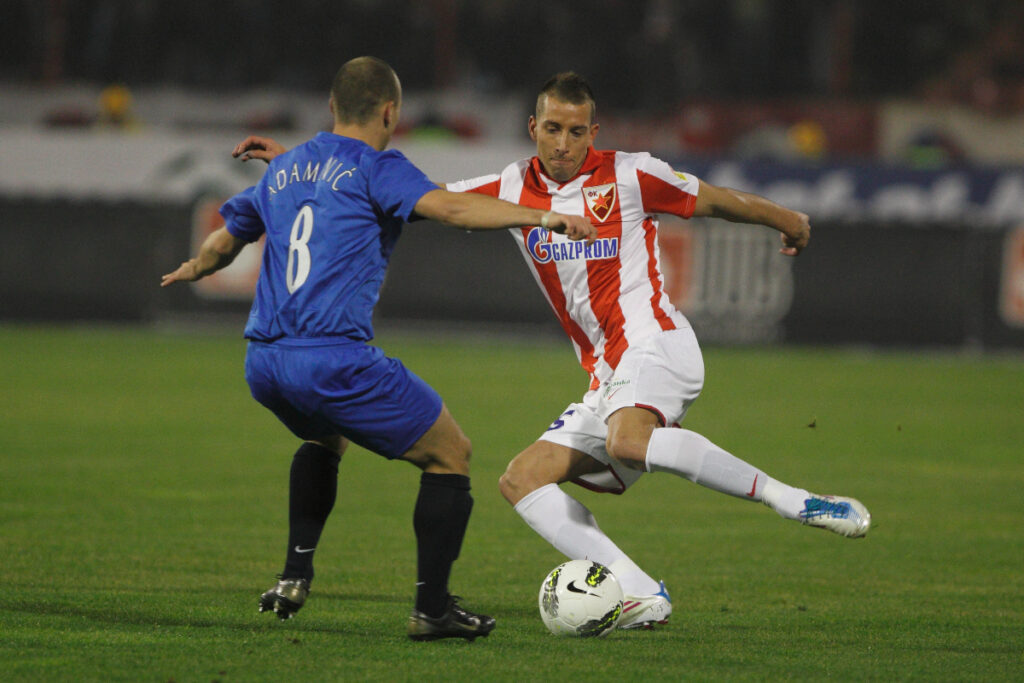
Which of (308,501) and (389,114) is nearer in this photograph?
(389,114)

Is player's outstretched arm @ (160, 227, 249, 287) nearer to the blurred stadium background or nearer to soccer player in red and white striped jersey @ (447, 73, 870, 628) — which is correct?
soccer player in red and white striped jersey @ (447, 73, 870, 628)

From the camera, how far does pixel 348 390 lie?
4.67 m

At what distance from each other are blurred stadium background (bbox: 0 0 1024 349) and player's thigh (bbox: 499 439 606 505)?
44.8 feet

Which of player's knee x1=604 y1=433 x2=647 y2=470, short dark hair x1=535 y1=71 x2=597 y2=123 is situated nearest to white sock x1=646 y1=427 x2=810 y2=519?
player's knee x1=604 y1=433 x2=647 y2=470

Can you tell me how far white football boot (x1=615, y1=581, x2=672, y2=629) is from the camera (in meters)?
5.16

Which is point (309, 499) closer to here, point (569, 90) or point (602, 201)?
point (602, 201)

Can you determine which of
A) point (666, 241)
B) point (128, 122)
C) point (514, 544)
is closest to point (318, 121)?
point (128, 122)

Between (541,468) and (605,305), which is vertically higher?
(605,305)

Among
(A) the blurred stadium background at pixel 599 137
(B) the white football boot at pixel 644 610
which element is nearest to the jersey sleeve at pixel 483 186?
(B) the white football boot at pixel 644 610

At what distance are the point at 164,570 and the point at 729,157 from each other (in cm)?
1484

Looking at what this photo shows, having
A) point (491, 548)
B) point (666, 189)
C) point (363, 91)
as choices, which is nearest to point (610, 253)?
point (666, 189)

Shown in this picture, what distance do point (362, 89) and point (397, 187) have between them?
1.24ft

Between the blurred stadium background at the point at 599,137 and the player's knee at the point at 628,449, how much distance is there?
14018 mm

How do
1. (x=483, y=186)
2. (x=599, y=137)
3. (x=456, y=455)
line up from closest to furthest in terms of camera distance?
1. (x=456, y=455)
2. (x=483, y=186)
3. (x=599, y=137)
